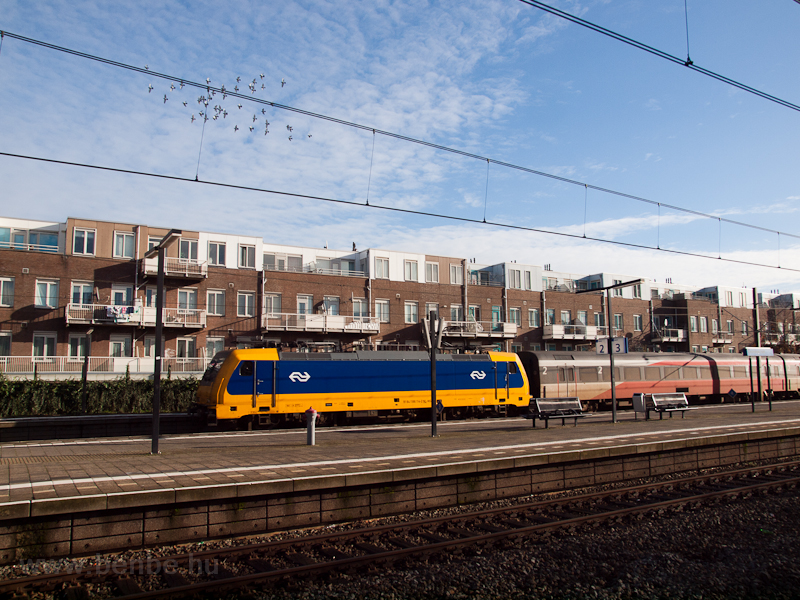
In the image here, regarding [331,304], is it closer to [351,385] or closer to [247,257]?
[247,257]

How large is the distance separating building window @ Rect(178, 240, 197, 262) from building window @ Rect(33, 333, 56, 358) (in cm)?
878

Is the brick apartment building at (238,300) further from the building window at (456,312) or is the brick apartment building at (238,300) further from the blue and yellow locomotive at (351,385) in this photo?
the blue and yellow locomotive at (351,385)

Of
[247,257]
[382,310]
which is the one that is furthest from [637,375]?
[247,257]

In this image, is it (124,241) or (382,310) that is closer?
(124,241)

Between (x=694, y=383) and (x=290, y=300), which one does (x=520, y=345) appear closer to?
(x=694, y=383)

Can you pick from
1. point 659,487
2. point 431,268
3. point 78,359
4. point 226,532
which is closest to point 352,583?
point 226,532

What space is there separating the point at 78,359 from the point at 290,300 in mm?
13069

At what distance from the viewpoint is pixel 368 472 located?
9.19 m

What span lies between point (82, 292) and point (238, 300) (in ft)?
29.5

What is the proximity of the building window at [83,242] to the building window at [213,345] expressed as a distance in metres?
8.84

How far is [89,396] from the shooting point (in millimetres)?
27094

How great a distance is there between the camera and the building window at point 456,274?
155ft

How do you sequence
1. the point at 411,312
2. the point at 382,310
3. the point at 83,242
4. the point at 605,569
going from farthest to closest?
the point at 411,312, the point at 382,310, the point at 83,242, the point at 605,569

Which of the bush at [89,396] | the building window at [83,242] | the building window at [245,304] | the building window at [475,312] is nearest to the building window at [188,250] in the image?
the building window at [245,304]
